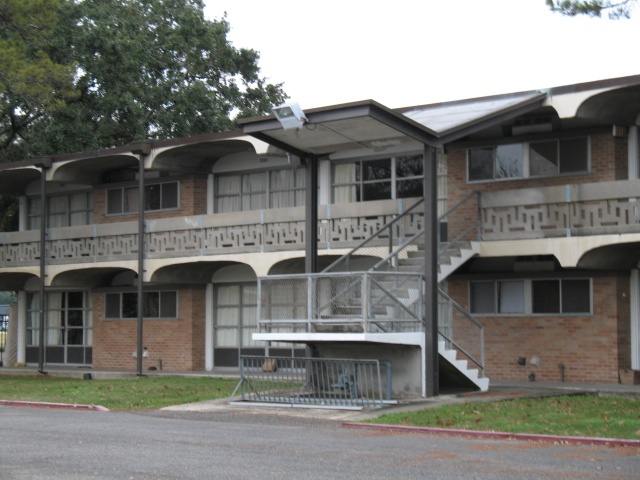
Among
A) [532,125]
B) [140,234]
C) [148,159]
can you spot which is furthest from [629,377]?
[148,159]

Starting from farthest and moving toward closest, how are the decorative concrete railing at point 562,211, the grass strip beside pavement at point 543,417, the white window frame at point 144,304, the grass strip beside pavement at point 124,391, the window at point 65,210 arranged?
the window at point 65,210 < the white window frame at point 144,304 < the grass strip beside pavement at point 124,391 < the decorative concrete railing at point 562,211 < the grass strip beside pavement at point 543,417

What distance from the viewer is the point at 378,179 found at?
27.5 meters

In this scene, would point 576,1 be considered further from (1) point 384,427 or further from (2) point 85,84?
(2) point 85,84

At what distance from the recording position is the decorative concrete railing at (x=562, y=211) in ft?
71.4

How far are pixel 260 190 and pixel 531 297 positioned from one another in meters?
8.72

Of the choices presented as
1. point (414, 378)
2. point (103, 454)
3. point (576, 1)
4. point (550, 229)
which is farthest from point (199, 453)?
point (550, 229)

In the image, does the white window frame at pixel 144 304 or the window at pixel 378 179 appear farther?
the white window frame at pixel 144 304

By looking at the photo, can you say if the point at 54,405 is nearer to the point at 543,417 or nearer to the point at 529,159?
the point at 543,417

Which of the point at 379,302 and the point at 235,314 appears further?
the point at 235,314

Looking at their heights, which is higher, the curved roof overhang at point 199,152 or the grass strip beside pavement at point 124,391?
the curved roof overhang at point 199,152

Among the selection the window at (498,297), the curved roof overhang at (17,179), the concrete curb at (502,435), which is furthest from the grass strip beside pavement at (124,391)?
the curved roof overhang at (17,179)

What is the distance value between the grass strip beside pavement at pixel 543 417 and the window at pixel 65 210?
18.5 meters

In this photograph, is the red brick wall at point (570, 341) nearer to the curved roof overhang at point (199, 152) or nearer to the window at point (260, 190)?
the window at point (260, 190)

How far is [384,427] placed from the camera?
16.9 metres
